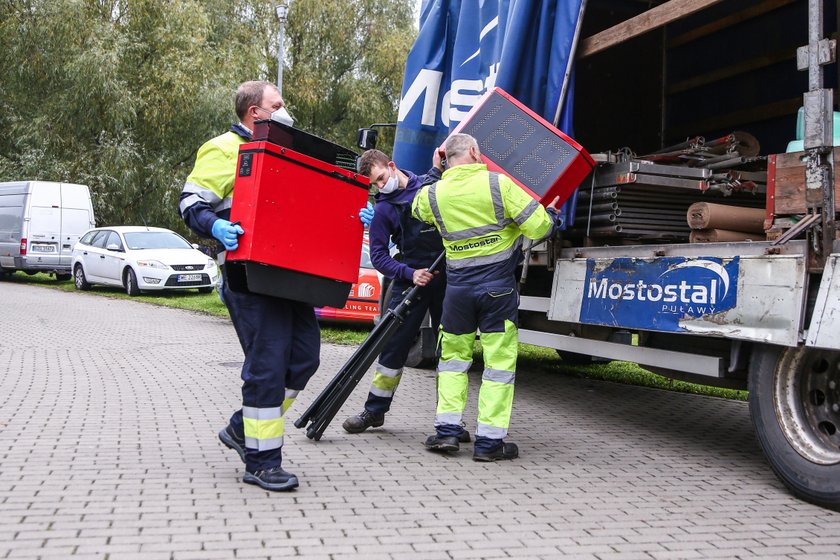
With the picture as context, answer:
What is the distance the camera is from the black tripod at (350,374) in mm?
5770

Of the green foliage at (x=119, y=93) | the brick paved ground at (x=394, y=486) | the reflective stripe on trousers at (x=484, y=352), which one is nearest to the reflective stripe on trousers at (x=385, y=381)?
the brick paved ground at (x=394, y=486)

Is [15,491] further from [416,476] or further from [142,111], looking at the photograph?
[142,111]

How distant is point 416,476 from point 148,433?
75.7 inches

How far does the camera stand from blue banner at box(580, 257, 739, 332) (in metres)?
5.00

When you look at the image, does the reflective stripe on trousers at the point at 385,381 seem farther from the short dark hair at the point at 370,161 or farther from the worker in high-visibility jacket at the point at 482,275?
the short dark hair at the point at 370,161

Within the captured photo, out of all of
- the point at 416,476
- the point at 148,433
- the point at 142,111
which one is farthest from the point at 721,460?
the point at 142,111

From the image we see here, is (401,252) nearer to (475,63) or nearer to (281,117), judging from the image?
(281,117)

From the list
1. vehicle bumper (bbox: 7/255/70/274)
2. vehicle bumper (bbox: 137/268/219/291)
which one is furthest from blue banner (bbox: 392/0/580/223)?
vehicle bumper (bbox: 7/255/70/274)

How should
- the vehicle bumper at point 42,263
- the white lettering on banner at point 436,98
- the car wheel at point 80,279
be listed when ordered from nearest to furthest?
the white lettering on banner at point 436,98, the car wheel at point 80,279, the vehicle bumper at point 42,263

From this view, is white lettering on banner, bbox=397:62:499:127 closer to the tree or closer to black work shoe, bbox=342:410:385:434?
black work shoe, bbox=342:410:385:434

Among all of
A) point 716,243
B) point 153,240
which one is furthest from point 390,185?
point 153,240

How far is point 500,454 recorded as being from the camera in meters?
5.47

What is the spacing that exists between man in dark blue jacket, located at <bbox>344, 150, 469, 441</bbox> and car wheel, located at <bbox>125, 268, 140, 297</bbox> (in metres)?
14.5

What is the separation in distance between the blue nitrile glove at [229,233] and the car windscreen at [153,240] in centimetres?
1656
